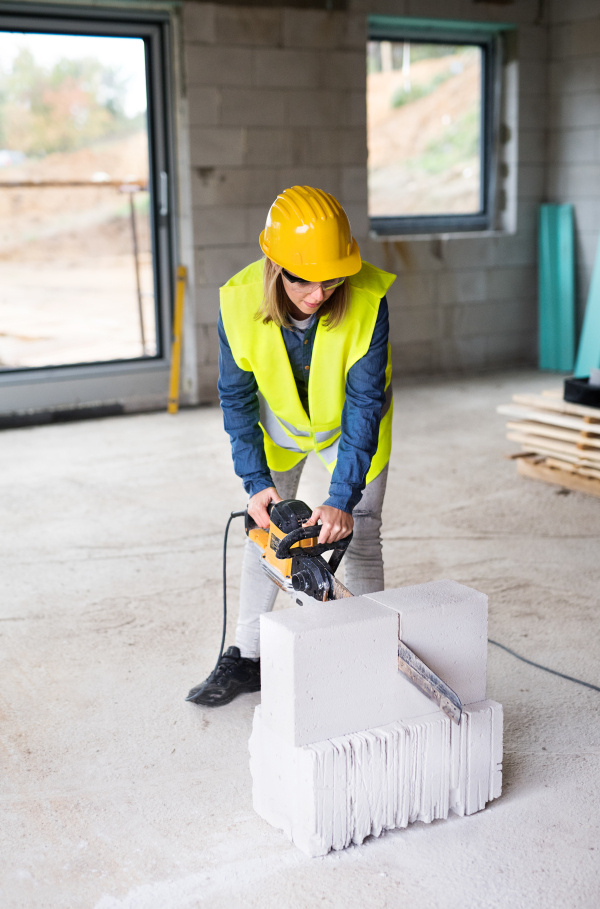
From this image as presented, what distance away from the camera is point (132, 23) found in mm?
6152

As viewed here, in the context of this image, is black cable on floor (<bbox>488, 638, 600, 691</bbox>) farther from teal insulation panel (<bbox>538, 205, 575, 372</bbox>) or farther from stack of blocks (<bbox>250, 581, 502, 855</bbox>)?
teal insulation panel (<bbox>538, 205, 575, 372</bbox>)

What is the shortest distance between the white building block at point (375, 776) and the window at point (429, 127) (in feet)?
19.6

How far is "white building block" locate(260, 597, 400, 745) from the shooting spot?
187 cm

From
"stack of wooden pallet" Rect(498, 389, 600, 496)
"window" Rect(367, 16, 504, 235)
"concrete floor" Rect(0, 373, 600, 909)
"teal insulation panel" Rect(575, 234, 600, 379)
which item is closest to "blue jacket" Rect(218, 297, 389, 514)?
"concrete floor" Rect(0, 373, 600, 909)

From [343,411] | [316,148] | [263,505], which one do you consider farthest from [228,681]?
[316,148]

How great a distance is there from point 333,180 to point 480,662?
537cm

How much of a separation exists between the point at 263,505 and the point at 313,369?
0.37 m

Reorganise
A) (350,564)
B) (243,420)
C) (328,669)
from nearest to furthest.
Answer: (328,669) → (243,420) → (350,564)

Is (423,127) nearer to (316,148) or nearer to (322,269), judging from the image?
(316,148)

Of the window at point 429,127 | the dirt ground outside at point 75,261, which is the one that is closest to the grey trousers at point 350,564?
the dirt ground outside at point 75,261

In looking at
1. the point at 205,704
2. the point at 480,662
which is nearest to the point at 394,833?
the point at 480,662

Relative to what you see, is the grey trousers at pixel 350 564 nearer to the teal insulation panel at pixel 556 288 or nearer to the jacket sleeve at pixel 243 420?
the jacket sleeve at pixel 243 420

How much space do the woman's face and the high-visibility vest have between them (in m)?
0.08

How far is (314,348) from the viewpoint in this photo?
225cm
